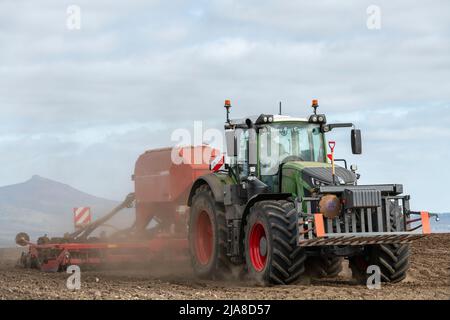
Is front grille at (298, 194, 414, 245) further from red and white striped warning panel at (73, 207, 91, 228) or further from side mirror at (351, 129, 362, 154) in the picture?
red and white striped warning panel at (73, 207, 91, 228)

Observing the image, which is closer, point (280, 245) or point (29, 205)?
point (280, 245)

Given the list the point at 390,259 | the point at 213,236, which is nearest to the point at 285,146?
the point at 213,236

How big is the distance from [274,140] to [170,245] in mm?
4825

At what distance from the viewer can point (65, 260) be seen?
17891 mm

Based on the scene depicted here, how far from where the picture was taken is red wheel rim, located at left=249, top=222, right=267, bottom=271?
44.7 ft

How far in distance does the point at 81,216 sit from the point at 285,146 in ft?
33.6

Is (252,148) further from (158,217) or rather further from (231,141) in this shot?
(158,217)

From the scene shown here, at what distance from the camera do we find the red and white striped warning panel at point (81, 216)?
23172mm

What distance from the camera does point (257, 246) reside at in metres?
13.8

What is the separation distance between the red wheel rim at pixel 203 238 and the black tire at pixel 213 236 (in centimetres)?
2

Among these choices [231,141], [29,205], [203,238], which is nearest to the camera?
[231,141]

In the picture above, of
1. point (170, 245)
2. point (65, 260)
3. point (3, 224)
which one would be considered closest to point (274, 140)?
point (170, 245)

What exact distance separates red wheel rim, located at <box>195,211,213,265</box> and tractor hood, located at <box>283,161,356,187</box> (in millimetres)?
2699

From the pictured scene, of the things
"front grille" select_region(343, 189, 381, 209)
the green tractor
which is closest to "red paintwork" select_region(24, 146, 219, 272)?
the green tractor
